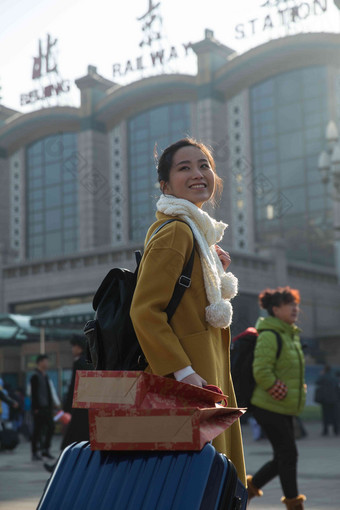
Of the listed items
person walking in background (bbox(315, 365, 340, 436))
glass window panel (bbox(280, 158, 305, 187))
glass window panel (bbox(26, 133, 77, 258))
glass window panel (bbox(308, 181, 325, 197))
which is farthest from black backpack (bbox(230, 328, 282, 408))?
glass window panel (bbox(26, 133, 77, 258))

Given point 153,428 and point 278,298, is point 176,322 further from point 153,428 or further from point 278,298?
point 278,298

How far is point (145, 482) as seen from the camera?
2.71 m

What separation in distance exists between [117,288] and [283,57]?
41.1m

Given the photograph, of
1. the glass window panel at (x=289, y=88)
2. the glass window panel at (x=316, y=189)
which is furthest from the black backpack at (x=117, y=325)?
the glass window panel at (x=289, y=88)

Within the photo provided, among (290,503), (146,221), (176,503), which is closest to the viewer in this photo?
(176,503)

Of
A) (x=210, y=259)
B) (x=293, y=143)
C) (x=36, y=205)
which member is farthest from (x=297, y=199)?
(x=210, y=259)

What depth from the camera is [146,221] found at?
47.6m

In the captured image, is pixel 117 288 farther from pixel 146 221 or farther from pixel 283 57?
pixel 146 221

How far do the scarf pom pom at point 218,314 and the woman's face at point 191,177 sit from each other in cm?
50

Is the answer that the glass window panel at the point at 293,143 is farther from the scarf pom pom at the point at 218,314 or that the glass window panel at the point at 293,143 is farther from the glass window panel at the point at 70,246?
the scarf pom pom at the point at 218,314

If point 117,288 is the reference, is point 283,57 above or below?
above

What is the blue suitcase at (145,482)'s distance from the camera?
263 cm

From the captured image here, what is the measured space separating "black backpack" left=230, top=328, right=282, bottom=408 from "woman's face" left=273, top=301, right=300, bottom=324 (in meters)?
0.17

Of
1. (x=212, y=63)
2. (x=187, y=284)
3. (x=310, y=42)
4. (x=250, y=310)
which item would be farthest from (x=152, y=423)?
(x=212, y=63)
